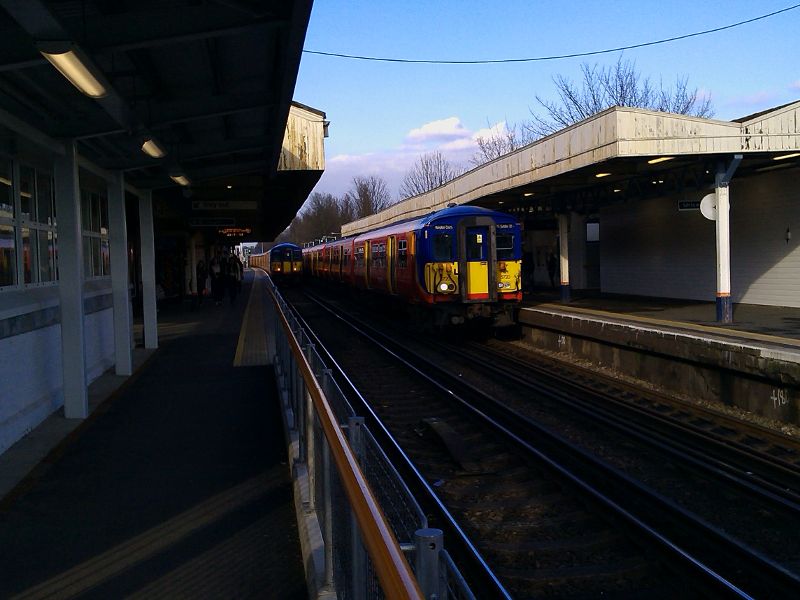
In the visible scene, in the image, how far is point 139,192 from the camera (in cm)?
1535

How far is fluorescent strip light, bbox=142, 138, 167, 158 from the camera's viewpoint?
9.72m

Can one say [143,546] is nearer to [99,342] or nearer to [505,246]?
[99,342]

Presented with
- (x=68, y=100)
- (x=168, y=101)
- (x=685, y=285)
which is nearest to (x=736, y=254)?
(x=685, y=285)

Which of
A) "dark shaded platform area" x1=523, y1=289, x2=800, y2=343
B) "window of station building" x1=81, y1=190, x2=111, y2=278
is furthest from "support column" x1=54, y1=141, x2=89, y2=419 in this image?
"dark shaded platform area" x1=523, y1=289, x2=800, y2=343

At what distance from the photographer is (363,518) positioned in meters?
2.61

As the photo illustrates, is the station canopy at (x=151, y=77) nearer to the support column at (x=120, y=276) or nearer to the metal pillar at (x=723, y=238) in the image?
the support column at (x=120, y=276)

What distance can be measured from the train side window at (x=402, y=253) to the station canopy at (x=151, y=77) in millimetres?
4999

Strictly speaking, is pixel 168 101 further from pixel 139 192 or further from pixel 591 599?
pixel 591 599

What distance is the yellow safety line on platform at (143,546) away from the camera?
459cm

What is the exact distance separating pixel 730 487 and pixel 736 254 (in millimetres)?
11866

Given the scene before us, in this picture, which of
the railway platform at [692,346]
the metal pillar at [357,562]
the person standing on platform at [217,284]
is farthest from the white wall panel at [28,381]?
the person standing on platform at [217,284]

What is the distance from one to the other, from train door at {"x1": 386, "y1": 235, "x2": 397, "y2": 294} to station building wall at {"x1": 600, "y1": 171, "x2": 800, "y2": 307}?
7.25 m

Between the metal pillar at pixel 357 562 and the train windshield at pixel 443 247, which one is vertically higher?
the train windshield at pixel 443 247

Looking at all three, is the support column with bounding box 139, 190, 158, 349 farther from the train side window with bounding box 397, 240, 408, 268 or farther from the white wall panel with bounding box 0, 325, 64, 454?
the train side window with bounding box 397, 240, 408, 268
